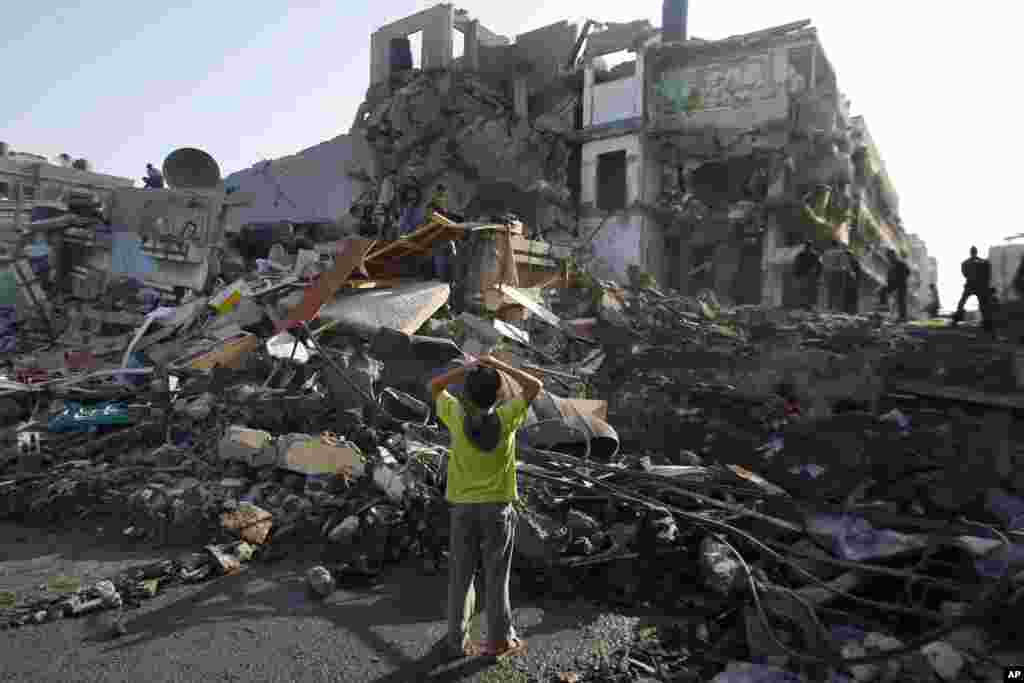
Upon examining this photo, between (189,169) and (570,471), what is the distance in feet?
40.1

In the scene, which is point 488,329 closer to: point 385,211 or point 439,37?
point 385,211

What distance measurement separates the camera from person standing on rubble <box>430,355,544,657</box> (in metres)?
3.10

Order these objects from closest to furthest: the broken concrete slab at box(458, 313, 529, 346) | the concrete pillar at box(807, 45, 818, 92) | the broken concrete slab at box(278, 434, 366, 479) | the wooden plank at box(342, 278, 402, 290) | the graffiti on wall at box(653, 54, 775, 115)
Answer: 1. the broken concrete slab at box(278, 434, 366, 479)
2. the broken concrete slab at box(458, 313, 529, 346)
3. the wooden plank at box(342, 278, 402, 290)
4. the concrete pillar at box(807, 45, 818, 92)
5. the graffiti on wall at box(653, 54, 775, 115)

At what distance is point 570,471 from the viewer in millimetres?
4988

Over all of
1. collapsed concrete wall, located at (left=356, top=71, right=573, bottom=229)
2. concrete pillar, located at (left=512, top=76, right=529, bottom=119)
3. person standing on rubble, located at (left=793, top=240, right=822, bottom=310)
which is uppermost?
concrete pillar, located at (left=512, top=76, right=529, bottom=119)

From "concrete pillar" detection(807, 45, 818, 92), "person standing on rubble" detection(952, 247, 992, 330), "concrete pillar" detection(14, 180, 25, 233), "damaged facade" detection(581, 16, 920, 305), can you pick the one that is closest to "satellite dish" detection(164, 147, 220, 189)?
"concrete pillar" detection(14, 180, 25, 233)

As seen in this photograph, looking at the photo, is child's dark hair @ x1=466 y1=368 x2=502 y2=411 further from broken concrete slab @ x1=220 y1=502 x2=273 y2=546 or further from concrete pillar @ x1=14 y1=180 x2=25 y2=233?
concrete pillar @ x1=14 y1=180 x2=25 y2=233

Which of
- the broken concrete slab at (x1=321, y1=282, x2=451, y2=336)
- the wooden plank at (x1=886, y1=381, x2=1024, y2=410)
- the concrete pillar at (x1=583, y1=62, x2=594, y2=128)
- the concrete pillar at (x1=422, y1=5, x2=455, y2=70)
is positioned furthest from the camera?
the concrete pillar at (x1=422, y1=5, x2=455, y2=70)

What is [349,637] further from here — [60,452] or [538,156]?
[538,156]

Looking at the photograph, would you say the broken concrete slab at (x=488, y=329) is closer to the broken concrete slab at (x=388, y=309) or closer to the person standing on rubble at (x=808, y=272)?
the broken concrete slab at (x=388, y=309)

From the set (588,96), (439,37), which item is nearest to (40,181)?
(439,37)

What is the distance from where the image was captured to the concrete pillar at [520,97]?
22.8m

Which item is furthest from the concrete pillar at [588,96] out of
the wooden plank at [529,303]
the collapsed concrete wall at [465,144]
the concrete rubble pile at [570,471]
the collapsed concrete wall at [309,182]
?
the concrete rubble pile at [570,471]

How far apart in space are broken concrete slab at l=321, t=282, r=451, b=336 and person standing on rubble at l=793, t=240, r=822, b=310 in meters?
9.70
